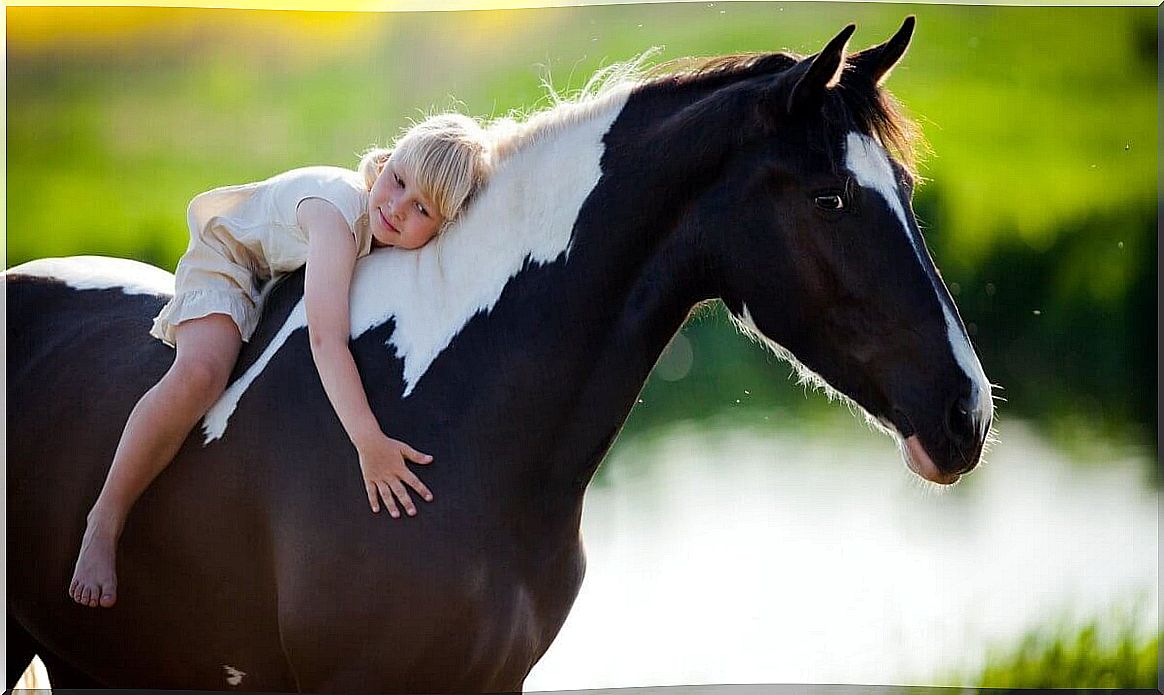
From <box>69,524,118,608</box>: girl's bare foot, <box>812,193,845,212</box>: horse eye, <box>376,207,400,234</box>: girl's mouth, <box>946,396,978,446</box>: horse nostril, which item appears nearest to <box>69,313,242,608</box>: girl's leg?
<box>69,524,118,608</box>: girl's bare foot

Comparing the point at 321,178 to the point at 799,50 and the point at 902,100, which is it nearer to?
the point at 799,50

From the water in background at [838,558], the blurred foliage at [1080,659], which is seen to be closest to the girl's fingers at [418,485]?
the water in background at [838,558]

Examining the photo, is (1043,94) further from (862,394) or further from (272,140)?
(272,140)

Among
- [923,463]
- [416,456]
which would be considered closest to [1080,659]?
[923,463]

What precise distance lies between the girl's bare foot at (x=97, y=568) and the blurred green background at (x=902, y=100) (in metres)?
0.58

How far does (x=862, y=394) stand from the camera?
1177mm

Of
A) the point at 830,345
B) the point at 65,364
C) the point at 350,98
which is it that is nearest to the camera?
the point at 830,345

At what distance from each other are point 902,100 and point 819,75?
59 cm

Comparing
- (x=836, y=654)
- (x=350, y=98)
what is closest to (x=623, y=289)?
(x=350, y=98)

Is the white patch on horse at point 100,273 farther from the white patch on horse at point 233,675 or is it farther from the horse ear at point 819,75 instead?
the horse ear at point 819,75

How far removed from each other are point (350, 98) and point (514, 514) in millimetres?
767

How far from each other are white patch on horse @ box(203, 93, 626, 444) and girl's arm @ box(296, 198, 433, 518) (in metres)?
0.05

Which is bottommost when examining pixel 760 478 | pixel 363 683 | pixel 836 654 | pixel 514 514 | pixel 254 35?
pixel 836 654

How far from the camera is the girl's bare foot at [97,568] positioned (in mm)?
1288
